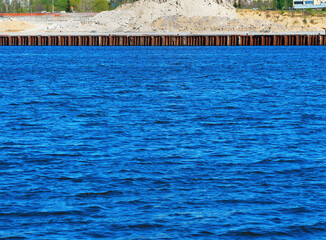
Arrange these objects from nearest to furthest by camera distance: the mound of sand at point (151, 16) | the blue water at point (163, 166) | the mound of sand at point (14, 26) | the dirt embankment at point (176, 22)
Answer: the blue water at point (163, 166) → the dirt embankment at point (176, 22) → the mound of sand at point (151, 16) → the mound of sand at point (14, 26)

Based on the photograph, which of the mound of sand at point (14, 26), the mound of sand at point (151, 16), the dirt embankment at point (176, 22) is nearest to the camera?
the dirt embankment at point (176, 22)

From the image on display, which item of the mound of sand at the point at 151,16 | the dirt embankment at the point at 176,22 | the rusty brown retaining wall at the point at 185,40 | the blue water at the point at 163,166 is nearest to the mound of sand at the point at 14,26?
the dirt embankment at the point at 176,22

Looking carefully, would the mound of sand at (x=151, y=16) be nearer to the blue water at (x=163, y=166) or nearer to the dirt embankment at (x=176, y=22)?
the dirt embankment at (x=176, y=22)

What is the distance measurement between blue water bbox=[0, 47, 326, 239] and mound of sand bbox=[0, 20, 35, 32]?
104149 mm

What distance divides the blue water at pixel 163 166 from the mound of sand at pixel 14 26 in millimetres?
104149

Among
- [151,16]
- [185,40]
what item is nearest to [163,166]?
[185,40]

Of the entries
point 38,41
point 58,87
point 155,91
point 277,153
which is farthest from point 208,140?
point 38,41

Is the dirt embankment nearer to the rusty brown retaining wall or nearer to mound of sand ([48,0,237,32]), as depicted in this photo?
mound of sand ([48,0,237,32])

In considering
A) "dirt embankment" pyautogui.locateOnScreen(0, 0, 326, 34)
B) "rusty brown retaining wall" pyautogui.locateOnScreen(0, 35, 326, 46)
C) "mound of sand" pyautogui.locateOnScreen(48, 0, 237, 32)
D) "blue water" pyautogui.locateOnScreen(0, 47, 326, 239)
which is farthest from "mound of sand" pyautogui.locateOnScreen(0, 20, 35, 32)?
"blue water" pyautogui.locateOnScreen(0, 47, 326, 239)

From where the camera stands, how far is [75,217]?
A: 1287cm

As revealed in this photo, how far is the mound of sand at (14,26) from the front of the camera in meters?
136

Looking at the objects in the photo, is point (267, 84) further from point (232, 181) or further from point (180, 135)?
point (232, 181)

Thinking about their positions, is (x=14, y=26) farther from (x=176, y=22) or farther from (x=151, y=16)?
(x=176, y=22)

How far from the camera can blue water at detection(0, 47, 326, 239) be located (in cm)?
1248
